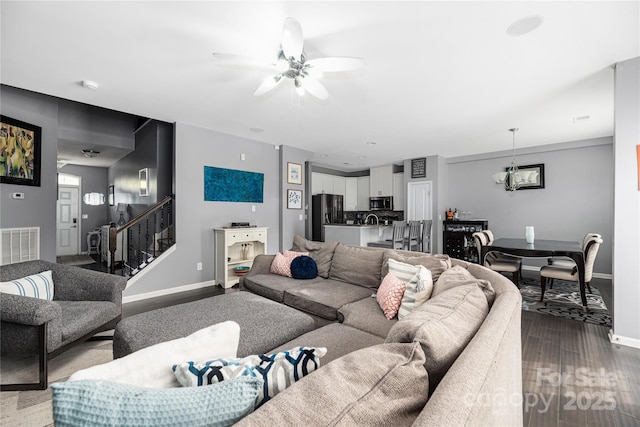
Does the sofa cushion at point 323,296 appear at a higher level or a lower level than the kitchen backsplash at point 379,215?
lower

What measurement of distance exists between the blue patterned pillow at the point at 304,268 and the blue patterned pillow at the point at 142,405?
7.70ft

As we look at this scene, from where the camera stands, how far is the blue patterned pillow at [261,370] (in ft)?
2.40

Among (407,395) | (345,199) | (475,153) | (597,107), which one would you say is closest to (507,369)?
(407,395)

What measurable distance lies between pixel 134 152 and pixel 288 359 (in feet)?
22.0

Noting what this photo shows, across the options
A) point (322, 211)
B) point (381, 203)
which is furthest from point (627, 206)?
point (322, 211)

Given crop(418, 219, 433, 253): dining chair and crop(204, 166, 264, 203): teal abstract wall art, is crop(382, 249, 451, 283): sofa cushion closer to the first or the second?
crop(418, 219, 433, 253): dining chair

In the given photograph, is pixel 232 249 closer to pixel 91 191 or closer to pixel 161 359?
pixel 161 359

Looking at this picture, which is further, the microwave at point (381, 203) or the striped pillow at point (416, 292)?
the microwave at point (381, 203)

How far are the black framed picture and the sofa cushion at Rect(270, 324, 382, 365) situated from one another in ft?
13.0

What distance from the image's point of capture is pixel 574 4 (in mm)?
1835

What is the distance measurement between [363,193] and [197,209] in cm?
526

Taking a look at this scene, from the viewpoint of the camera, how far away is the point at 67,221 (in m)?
7.36

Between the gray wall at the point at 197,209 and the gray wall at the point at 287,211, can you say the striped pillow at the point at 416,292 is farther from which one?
the gray wall at the point at 287,211

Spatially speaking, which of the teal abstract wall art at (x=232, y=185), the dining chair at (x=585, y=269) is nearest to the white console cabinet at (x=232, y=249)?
the teal abstract wall art at (x=232, y=185)
